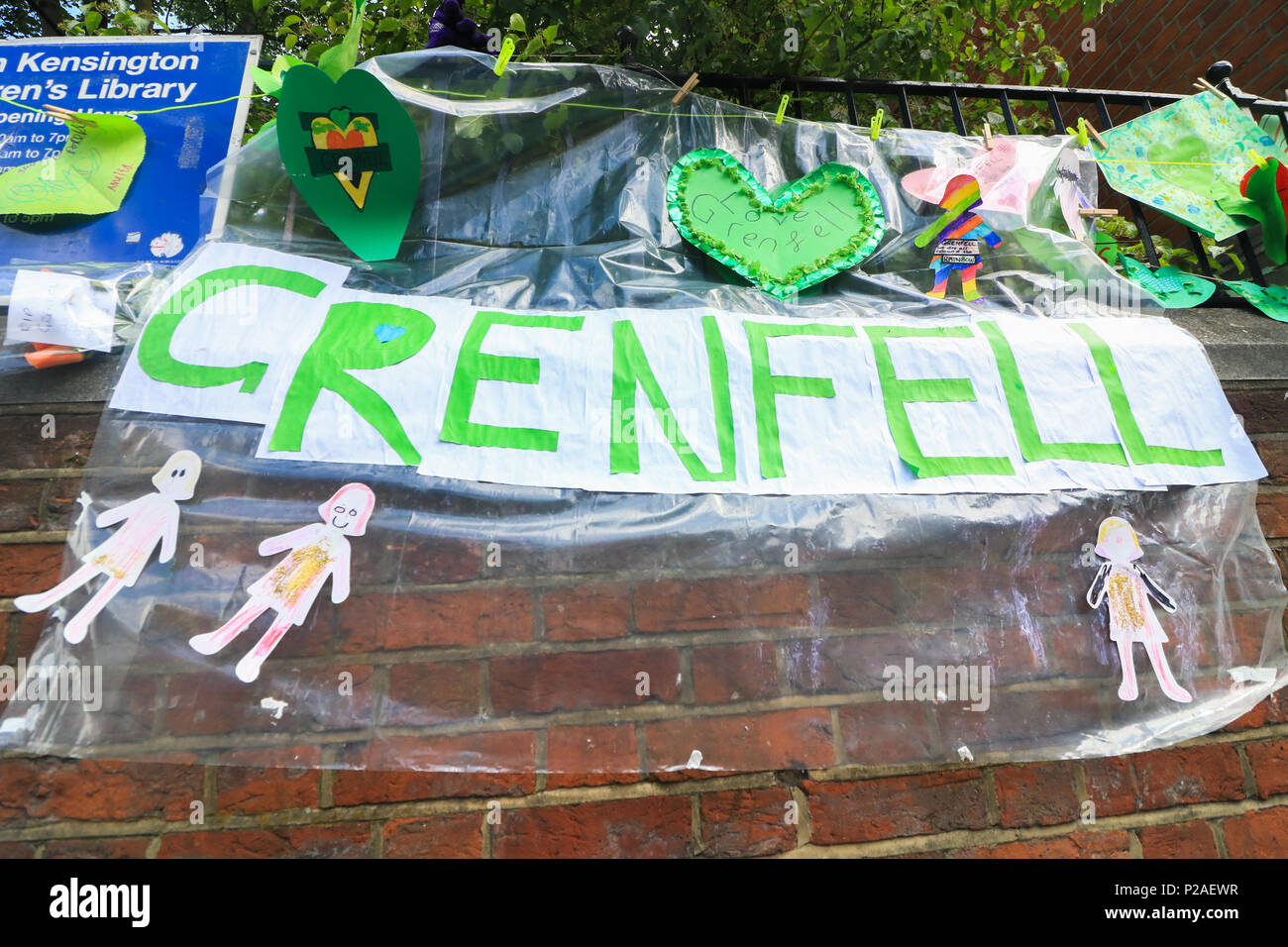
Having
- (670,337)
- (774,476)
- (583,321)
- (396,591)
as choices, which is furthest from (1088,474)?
(396,591)

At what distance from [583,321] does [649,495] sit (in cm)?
34

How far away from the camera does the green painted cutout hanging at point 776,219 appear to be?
141 centimetres

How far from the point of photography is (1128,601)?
1213 mm

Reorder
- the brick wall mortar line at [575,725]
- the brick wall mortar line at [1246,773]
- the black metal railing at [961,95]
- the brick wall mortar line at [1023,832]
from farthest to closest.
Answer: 1. the black metal railing at [961,95]
2. the brick wall mortar line at [1246,773]
3. the brick wall mortar line at [1023,832]
4. the brick wall mortar line at [575,725]

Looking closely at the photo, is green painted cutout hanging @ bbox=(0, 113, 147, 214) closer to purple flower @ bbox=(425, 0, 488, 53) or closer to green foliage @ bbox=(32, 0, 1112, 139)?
green foliage @ bbox=(32, 0, 1112, 139)

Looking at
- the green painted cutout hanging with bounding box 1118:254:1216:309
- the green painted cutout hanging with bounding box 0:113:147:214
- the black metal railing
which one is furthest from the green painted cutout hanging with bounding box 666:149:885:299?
the green painted cutout hanging with bounding box 0:113:147:214

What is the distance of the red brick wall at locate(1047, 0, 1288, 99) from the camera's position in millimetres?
3094

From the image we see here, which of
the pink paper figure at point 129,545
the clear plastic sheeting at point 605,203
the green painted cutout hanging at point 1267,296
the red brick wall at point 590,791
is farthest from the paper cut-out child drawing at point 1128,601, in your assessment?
the pink paper figure at point 129,545

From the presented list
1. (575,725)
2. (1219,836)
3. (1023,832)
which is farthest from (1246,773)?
(575,725)

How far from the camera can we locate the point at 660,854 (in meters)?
1.07

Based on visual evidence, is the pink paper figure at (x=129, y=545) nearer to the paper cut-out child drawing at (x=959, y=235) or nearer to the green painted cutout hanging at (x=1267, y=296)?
the paper cut-out child drawing at (x=959, y=235)

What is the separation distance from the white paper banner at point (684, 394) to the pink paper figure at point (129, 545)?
11 cm

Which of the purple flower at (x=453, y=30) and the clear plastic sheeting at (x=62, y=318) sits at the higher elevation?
the purple flower at (x=453, y=30)

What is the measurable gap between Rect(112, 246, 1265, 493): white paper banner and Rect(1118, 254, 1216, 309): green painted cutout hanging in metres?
0.26
